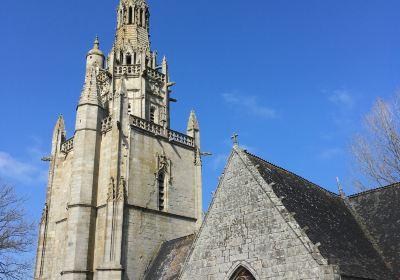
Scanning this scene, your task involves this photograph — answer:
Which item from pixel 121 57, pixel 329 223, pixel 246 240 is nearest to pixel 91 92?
pixel 121 57

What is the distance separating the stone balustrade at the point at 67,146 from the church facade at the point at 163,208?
0.14 meters

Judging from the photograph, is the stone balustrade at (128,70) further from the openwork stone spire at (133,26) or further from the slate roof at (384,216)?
the slate roof at (384,216)

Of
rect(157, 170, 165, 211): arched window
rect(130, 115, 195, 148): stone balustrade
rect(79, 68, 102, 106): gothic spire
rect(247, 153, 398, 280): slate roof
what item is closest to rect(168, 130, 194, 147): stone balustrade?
rect(130, 115, 195, 148): stone balustrade

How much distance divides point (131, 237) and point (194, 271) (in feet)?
27.9

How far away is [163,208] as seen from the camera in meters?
25.4

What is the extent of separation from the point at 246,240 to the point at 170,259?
28.0ft

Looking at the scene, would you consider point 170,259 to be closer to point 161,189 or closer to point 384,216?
point 161,189

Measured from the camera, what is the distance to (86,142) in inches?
982

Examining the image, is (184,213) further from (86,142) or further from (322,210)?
(322,210)

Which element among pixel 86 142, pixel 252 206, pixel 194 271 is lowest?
pixel 194 271

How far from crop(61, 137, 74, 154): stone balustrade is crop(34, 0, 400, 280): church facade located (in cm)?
14

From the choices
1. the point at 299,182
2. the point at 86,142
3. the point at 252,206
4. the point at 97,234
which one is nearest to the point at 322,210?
the point at 299,182

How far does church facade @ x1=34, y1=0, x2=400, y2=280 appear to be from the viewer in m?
13.4

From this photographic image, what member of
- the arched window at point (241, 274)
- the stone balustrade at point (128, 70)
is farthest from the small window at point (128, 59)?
the arched window at point (241, 274)
